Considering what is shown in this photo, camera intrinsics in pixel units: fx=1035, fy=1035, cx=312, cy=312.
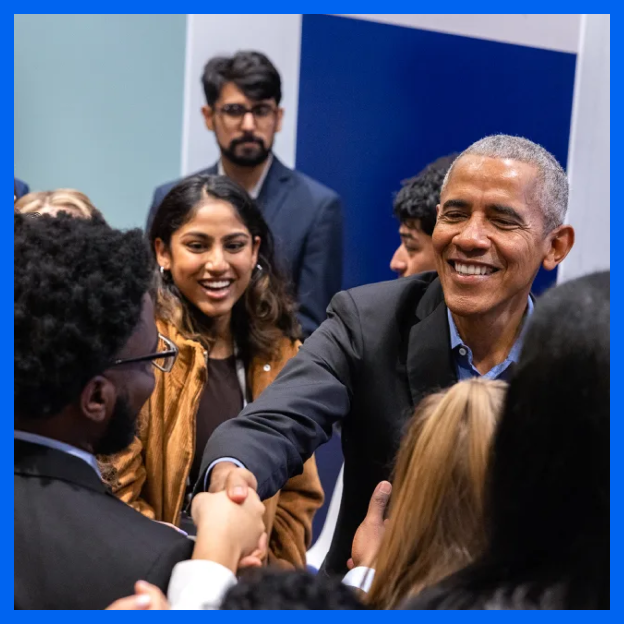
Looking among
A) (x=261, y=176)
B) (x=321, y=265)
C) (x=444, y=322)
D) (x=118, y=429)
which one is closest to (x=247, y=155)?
(x=261, y=176)

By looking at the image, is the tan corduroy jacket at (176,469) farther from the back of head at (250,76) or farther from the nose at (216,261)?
the back of head at (250,76)

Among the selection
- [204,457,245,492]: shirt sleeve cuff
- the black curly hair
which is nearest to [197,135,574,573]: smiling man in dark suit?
[204,457,245,492]: shirt sleeve cuff

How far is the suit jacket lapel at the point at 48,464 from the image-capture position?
4.75 ft

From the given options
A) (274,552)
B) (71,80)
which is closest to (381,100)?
(71,80)

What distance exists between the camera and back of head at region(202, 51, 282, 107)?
14.0ft

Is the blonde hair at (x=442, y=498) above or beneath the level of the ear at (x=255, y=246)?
beneath

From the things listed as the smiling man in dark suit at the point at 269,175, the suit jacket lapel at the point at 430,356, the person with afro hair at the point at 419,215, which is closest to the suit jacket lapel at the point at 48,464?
the suit jacket lapel at the point at 430,356

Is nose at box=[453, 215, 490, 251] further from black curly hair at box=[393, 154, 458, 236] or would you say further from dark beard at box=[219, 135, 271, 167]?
dark beard at box=[219, 135, 271, 167]

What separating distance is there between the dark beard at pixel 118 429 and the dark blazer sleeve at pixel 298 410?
0.32 metres

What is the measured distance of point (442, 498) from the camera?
4.60 ft

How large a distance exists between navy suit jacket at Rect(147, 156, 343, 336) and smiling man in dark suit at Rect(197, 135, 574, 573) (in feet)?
5.52

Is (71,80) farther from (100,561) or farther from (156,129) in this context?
(100,561)

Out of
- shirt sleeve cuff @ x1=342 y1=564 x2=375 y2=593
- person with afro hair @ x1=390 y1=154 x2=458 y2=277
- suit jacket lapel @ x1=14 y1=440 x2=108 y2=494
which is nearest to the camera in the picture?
suit jacket lapel @ x1=14 y1=440 x2=108 y2=494

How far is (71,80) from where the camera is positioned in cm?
487
